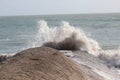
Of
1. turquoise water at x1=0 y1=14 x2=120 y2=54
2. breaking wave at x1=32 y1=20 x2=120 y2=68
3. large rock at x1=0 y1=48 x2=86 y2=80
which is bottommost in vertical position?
turquoise water at x1=0 y1=14 x2=120 y2=54

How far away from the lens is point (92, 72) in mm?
5582

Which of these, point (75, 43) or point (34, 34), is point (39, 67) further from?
point (34, 34)

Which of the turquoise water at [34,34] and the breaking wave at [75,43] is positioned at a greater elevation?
the breaking wave at [75,43]

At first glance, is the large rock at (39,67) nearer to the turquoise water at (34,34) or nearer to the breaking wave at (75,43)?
the breaking wave at (75,43)

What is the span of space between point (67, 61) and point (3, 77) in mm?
1363

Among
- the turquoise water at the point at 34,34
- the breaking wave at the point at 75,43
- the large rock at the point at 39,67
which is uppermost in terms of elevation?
the large rock at the point at 39,67

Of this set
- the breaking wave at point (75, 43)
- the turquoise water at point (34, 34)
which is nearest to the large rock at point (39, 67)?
the breaking wave at point (75, 43)

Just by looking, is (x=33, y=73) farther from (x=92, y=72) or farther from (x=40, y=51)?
(x=92, y=72)

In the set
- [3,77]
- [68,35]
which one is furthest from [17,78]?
[68,35]

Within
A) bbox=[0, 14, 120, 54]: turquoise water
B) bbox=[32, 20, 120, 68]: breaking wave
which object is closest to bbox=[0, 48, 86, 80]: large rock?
bbox=[32, 20, 120, 68]: breaking wave

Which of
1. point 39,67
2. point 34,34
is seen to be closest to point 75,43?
point 39,67

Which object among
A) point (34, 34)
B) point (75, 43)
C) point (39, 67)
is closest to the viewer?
point (39, 67)

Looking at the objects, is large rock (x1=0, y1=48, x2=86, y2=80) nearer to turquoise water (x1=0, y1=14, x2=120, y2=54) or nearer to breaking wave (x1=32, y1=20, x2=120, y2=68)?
breaking wave (x1=32, y1=20, x2=120, y2=68)

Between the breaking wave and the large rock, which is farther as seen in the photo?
the breaking wave
